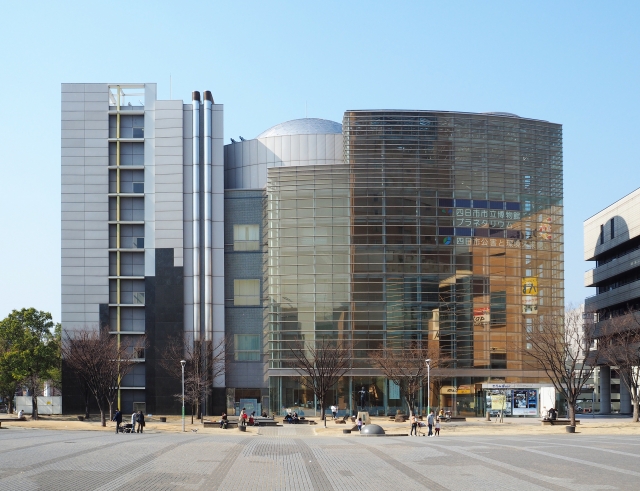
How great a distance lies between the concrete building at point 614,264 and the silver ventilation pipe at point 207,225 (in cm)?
4139

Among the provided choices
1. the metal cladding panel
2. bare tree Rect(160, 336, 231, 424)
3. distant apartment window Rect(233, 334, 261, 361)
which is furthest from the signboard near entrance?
bare tree Rect(160, 336, 231, 424)

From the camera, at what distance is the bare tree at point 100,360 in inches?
2692

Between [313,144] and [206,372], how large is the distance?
1020 inches

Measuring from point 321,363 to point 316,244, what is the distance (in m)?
13.0

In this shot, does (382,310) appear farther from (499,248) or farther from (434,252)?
(499,248)

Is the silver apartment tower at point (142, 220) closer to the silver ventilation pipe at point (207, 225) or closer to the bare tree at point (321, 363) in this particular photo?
the silver ventilation pipe at point (207, 225)

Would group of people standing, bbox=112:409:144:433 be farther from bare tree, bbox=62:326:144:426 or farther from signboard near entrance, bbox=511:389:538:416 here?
signboard near entrance, bbox=511:389:538:416

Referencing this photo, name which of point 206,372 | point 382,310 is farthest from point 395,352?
point 206,372

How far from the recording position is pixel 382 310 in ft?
261

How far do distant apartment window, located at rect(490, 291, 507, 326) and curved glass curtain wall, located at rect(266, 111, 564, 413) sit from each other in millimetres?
93

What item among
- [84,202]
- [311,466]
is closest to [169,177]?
[84,202]

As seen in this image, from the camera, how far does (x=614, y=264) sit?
96062 mm

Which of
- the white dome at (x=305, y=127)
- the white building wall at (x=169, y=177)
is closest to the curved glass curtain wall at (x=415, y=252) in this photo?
the white dome at (x=305, y=127)

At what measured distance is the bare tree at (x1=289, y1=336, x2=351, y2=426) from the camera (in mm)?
72062
